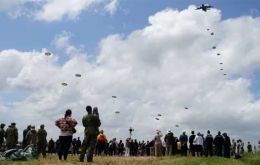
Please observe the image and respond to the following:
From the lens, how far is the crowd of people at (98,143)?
2169cm

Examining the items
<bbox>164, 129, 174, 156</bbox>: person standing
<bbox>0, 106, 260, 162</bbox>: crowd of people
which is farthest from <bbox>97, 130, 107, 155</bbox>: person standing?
<bbox>164, 129, 174, 156</bbox>: person standing

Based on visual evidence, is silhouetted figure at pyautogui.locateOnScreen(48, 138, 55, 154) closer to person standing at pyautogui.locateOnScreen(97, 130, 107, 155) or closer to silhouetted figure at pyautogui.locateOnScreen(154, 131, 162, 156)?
person standing at pyautogui.locateOnScreen(97, 130, 107, 155)

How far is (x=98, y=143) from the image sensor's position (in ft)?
123

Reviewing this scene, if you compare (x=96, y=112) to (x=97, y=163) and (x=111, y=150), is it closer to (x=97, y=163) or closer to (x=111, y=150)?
(x=97, y=163)

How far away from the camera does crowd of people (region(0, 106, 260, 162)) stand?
21.7 meters

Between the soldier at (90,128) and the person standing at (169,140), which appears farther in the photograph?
the person standing at (169,140)

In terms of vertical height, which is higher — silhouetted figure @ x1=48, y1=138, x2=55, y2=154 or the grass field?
silhouetted figure @ x1=48, y1=138, x2=55, y2=154

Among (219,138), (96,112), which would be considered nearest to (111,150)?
(219,138)

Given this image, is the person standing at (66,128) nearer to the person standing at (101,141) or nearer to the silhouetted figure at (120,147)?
the person standing at (101,141)

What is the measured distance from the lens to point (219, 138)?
35844 mm

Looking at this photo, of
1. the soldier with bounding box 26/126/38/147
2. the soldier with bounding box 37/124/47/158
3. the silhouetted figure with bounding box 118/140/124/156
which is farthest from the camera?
the silhouetted figure with bounding box 118/140/124/156

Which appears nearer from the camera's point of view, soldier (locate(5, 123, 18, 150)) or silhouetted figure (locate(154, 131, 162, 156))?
soldier (locate(5, 123, 18, 150))

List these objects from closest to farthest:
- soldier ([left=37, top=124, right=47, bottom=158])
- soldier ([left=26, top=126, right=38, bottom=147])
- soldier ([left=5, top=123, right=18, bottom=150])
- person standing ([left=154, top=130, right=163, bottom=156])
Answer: soldier ([left=5, top=123, right=18, bottom=150]) < soldier ([left=37, top=124, right=47, bottom=158]) < soldier ([left=26, top=126, right=38, bottom=147]) < person standing ([left=154, top=130, right=163, bottom=156])

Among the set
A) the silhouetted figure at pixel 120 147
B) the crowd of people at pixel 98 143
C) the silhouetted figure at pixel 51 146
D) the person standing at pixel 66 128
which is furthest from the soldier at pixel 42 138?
the silhouetted figure at pixel 120 147
